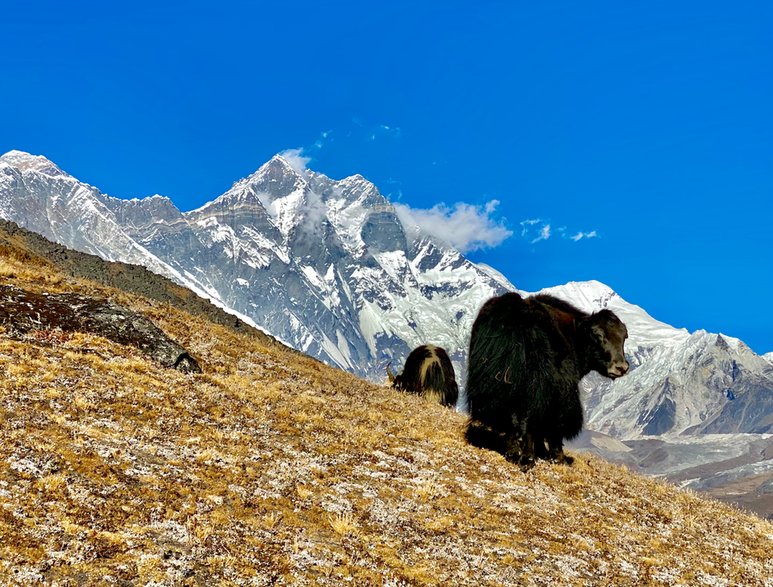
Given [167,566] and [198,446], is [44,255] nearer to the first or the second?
[198,446]

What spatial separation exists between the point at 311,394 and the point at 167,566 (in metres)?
14.6

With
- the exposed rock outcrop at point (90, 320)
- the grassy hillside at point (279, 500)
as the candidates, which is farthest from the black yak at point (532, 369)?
the exposed rock outcrop at point (90, 320)

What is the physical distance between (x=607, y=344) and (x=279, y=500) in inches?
509

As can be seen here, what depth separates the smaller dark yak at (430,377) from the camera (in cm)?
3541

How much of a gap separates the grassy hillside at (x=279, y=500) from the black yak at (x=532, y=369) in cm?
112

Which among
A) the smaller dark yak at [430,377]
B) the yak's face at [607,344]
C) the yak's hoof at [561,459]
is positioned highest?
the yak's face at [607,344]

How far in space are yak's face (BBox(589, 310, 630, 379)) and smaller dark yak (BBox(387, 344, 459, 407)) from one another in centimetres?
1485

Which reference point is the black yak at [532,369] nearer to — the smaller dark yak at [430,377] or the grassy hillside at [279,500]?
the grassy hillside at [279,500]

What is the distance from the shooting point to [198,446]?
13945mm

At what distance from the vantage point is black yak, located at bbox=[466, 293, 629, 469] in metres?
18.8

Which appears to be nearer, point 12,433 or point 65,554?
point 65,554

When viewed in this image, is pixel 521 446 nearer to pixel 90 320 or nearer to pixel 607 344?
pixel 607 344

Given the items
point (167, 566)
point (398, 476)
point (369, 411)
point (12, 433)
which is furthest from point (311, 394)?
point (167, 566)

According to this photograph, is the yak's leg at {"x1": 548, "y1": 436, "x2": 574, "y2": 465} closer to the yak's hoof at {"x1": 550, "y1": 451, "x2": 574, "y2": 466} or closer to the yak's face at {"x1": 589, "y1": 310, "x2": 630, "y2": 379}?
the yak's hoof at {"x1": 550, "y1": 451, "x2": 574, "y2": 466}
